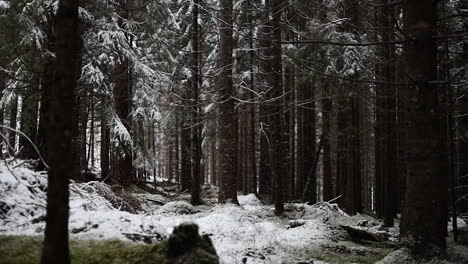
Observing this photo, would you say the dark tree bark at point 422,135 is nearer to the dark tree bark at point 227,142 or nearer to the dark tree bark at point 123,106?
the dark tree bark at point 227,142

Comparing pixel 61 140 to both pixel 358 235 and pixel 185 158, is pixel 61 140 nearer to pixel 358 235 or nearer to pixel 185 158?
pixel 358 235

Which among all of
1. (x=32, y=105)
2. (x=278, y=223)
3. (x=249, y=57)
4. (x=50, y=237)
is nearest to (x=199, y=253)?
(x=50, y=237)

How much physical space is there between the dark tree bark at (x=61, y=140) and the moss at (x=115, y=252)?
0.81m

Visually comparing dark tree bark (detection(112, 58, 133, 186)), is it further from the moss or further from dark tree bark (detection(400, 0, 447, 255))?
dark tree bark (detection(400, 0, 447, 255))

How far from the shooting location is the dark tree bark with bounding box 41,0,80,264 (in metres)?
3.24

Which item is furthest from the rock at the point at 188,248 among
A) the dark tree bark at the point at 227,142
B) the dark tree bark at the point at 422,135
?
the dark tree bark at the point at 227,142

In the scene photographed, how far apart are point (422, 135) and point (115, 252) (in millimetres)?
4639

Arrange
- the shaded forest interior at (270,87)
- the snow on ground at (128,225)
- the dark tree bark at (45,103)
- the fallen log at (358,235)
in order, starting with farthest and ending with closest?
the dark tree bark at (45,103) < the fallen log at (358,235) < the shaded forest interior at (270,87) < the snow on ground at (128,225)

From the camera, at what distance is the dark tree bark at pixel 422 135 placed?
5.86 metres

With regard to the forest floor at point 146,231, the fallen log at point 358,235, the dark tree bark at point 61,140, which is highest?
the dark tree bark at point 61,140

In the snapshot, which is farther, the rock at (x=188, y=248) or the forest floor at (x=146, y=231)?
the forest floor at (x=146, y=231)

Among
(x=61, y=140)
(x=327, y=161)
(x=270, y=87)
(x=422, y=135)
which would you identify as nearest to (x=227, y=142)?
(x=270, y=87)

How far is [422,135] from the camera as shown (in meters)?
5.96

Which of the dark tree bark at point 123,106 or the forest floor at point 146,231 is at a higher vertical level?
the dark tree bark at point 123,106
